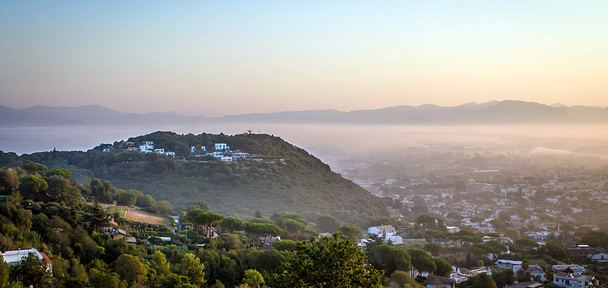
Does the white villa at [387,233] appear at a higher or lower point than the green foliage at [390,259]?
lower

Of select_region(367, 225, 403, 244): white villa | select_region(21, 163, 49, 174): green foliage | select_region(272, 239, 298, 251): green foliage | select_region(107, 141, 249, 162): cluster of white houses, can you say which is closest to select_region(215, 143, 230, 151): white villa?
select_region(107, 141, 249, 162): cluster of white houses

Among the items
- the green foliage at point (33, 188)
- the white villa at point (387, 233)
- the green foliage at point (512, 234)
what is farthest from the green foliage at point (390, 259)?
the green foliage at point (512, 234)

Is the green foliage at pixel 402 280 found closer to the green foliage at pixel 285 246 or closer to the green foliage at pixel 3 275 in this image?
the green foliage at pixel 285 246

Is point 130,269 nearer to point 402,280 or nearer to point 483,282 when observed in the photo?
point 402,280

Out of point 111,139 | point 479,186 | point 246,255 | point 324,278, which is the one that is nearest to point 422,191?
point 479,186

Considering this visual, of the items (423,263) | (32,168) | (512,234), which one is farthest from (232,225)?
(512,234)
